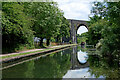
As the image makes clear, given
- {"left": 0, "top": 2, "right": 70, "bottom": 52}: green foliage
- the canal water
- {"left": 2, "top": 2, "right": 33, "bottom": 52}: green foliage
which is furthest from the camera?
{"left": 0, "top": 2, "right": 70, "bottom": 52}: green foliage

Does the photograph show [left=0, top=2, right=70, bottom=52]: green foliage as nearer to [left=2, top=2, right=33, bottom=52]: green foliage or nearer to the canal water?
[left=2, top=2, right=33, bottom=52]: green foliage

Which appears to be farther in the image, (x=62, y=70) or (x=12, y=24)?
(x=12, y=24)

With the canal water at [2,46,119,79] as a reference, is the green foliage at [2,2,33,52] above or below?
above

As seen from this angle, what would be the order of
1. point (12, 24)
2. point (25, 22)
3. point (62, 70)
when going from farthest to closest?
point (25, 22), point (12, 24), point (62, 70)

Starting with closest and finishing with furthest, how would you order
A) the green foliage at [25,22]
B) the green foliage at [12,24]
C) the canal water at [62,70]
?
the canal water at [62,70], the green foliage at [12,24], the green foliage at [25,22]

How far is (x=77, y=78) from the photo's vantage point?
260 inches

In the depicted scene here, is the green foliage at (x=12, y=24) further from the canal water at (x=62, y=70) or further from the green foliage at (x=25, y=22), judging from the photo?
the canal water at (x=62, y=70)

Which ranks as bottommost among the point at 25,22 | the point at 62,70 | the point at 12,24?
the point at 62,70

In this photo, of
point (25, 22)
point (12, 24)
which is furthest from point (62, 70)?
point (25, 22)

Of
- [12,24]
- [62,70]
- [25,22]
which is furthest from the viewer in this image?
[25,22]

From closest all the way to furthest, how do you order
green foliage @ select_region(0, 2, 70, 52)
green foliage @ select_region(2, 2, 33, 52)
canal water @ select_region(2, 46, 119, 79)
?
canal water @ select_region(2, 46, 119, 79)
green foliage @ select_region(2, 2, 33, 52)
green foliage @ select_region(0, 2, 70, 52)

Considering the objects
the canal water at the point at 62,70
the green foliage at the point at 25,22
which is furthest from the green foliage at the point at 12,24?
the canal water at the point at 62,70

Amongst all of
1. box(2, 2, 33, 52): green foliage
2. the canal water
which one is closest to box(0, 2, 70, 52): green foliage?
box(2, 2, 33, 52): green foliage

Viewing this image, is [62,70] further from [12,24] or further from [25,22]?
[25,22]
